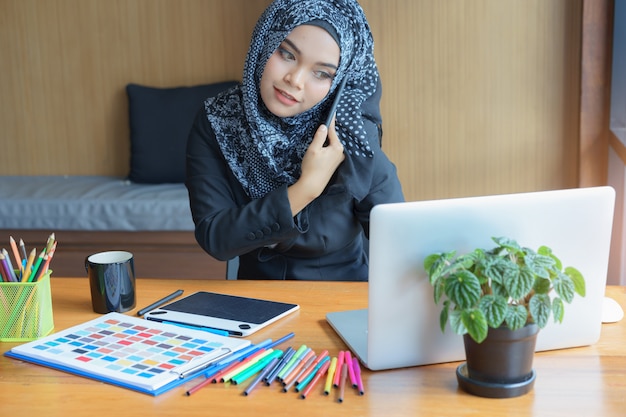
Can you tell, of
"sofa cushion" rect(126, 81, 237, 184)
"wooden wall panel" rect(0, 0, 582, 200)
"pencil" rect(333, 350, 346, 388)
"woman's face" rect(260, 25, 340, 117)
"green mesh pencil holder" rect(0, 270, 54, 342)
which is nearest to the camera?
"pencil" rect(333, 350, 346, 388)

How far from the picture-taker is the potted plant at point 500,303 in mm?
964

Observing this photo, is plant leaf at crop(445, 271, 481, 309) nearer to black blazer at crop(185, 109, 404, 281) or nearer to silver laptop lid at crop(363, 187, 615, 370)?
silver laptop lid at crop(363, 187, 615, 370)

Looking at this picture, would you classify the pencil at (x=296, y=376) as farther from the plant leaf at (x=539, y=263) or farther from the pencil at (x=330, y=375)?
the plant leaf at (x=539, y=263)

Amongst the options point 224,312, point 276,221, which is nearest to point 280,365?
point 224,312

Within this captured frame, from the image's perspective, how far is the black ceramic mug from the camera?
136cm

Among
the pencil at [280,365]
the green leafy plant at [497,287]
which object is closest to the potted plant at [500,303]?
the green leafy plant at [497,287]

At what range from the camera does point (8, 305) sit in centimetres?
124

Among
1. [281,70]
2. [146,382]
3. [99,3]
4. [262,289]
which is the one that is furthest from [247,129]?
[99,3]

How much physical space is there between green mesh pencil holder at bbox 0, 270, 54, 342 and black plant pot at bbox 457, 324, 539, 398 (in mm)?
686

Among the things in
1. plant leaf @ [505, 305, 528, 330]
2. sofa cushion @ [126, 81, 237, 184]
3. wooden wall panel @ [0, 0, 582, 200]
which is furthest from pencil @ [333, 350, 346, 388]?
sofa cushion @ [126, 81, 237, 184]

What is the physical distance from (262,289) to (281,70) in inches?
17.4

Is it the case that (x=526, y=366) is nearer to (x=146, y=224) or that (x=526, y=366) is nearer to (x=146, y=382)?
(x=146, y=382)

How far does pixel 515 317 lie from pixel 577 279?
0.46 ft

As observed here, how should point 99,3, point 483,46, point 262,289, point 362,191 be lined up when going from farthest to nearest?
point 99,3, point 483,46, point 362,191, point 262,289
